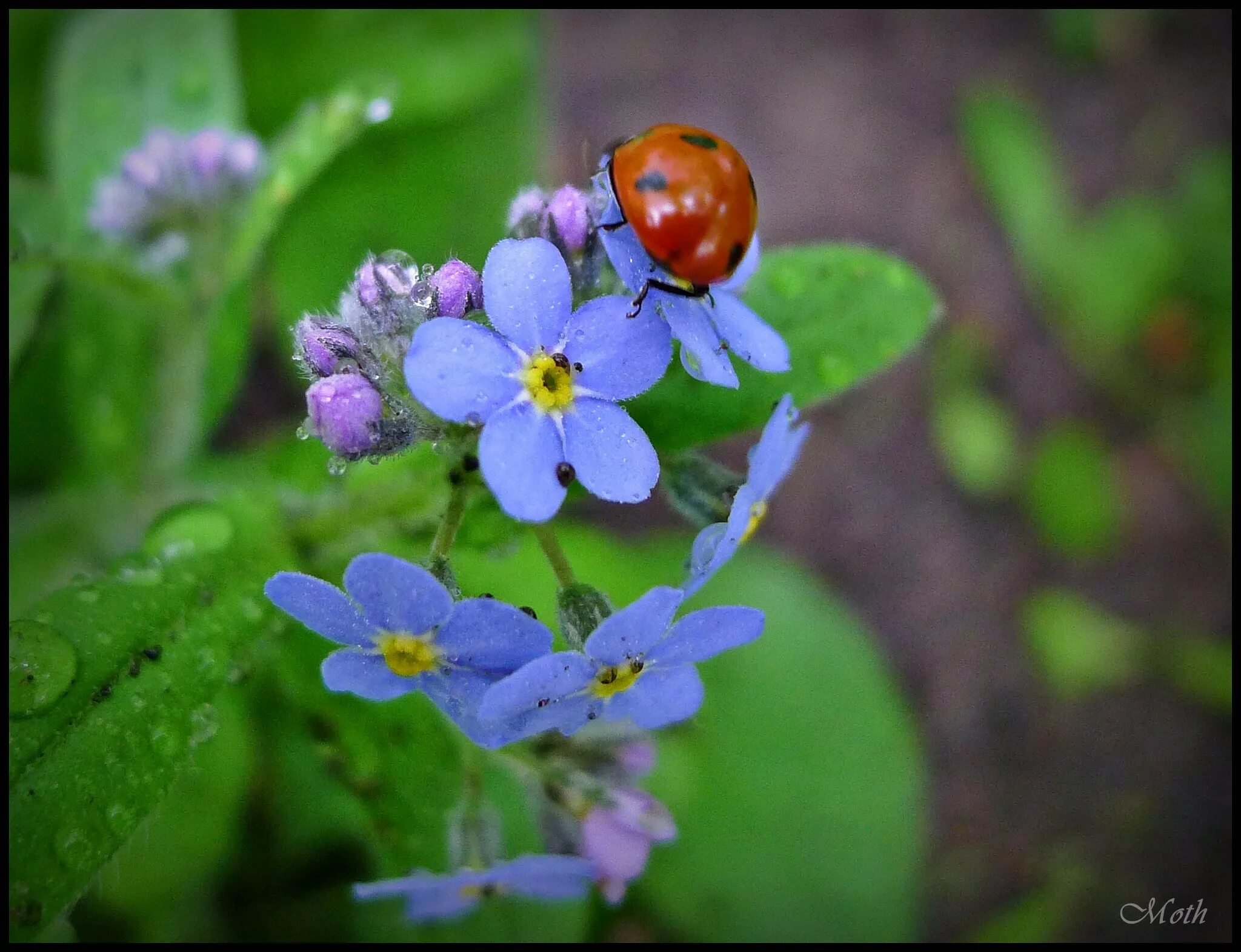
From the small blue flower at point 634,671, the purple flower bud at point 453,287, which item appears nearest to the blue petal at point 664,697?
the small blue flower at point 634,671

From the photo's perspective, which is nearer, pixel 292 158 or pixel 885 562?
pixel 292 158

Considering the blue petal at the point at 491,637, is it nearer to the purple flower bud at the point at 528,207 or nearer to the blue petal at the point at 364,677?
the blue petal at the point at 364,677

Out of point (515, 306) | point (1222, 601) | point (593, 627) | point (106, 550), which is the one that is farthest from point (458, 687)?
point (1222, 601)

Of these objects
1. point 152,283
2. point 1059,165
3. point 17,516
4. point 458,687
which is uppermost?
point 1059,165

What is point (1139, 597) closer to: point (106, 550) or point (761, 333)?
point (761, 333)

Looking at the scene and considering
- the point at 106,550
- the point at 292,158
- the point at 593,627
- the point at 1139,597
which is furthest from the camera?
the point at 1139,597

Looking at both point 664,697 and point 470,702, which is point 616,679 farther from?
point 470,702
